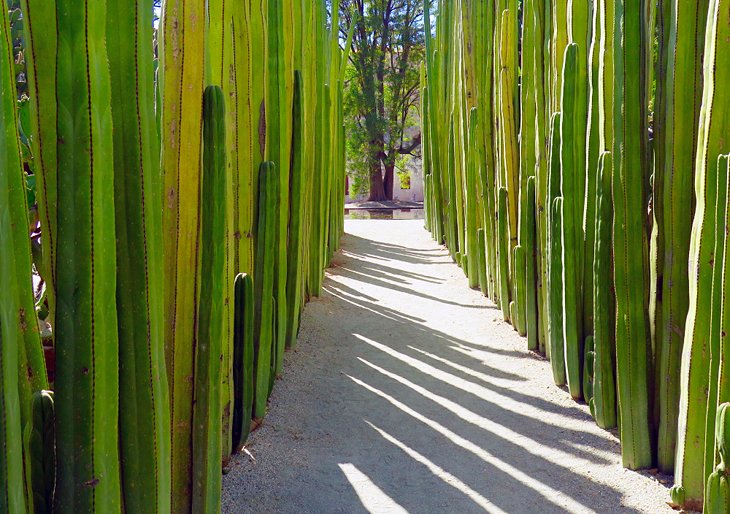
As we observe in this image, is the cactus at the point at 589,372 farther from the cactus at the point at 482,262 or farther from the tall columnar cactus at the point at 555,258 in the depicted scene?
the cactus at the point at 482,262

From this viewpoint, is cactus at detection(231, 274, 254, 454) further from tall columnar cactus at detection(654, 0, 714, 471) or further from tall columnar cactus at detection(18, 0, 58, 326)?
tall columnar cactus at detection(654, 0, 714, 471)

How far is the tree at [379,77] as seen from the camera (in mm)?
16359

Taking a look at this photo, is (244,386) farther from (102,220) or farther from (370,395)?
(102,220)

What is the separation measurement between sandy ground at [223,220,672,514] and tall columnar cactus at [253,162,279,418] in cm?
20

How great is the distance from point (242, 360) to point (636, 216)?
1.46 meters

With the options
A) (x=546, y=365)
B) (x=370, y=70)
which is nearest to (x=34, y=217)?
(x=546, y=365)

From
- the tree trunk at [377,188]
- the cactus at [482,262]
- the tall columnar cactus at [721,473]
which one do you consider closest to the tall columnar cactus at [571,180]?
the tall columnar cactus at [721,473]

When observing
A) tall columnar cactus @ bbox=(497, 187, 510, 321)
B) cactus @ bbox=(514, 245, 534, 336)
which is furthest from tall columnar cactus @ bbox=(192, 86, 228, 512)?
tall columnar cactus @ bbox=(497, 187, 510, 321)

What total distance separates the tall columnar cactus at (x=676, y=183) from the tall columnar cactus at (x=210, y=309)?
1.34 metres

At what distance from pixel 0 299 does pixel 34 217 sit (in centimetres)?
145

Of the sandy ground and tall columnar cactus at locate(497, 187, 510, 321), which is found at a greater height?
tall columnar cactus at locate(497, 187, 510, 321)

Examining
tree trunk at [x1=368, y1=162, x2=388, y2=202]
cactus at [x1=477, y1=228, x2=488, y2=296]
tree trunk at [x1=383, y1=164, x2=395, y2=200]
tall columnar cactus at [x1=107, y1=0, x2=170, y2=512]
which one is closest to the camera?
tall columnar cactus at [x1=107, y1=0, x2=170, y2=512]

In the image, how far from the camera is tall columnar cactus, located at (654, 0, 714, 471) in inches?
83.0

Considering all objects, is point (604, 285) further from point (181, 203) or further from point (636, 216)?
point (181, 203)
